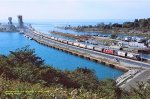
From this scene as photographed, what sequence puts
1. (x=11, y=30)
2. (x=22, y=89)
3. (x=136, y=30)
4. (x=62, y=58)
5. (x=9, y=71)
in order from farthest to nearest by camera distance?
(x=11, y=30)
(x=136, y=30)
(x=62, y=58)
(x=9, y=71)
(x=22, y=89)

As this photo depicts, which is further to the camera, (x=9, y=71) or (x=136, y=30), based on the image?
(x=136, y=30)

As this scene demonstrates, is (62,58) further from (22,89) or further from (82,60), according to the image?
(22,89)

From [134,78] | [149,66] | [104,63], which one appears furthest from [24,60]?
[104,63]

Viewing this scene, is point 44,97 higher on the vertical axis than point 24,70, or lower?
higher

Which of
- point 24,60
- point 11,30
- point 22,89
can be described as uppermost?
point 22,89

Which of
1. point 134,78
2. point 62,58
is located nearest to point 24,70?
point 134,78

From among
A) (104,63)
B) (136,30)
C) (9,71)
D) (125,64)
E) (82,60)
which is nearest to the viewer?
(9,71)
